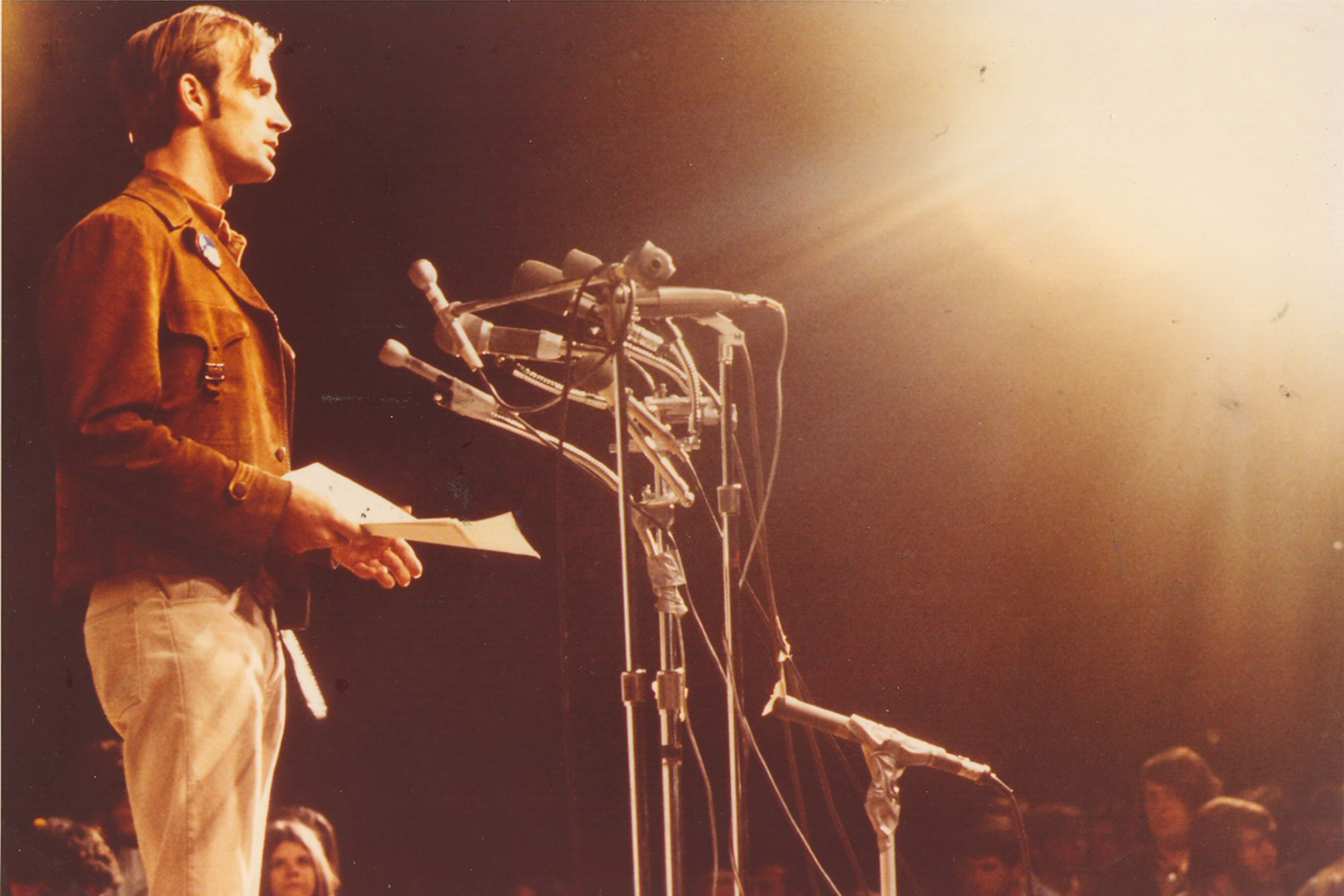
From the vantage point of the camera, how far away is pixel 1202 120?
8.16 feet

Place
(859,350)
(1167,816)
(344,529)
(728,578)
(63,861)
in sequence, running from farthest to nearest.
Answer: (859,350), (1167,816), (63,861), (728,578), (344,529)

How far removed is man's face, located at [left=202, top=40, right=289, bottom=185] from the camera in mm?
1908

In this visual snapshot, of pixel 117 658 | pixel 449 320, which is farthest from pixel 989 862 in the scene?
pixel 117 658

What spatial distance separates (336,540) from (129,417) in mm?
348

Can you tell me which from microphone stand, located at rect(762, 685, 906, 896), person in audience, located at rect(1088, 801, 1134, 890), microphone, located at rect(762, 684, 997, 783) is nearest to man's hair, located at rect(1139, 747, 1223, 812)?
person in audience, located at rect(1088, 801, 1134, 890)

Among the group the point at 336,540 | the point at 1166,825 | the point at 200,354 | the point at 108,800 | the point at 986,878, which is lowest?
the point at 986,878

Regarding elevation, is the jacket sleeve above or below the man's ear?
below

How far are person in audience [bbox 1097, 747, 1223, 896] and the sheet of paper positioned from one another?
1.61 meters

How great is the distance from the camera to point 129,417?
160 centimetres

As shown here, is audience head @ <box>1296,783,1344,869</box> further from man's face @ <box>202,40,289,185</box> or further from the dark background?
man's face @ <box>202,40,289,185</box>

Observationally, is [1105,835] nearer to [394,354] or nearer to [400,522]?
[400,522]

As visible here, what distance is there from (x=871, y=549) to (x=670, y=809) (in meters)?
1.04

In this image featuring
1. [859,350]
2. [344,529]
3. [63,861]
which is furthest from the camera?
[859,350]

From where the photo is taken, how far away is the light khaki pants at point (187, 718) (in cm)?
156
